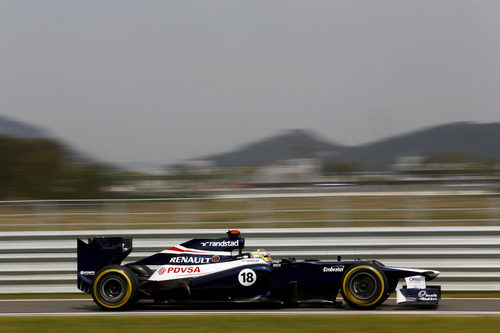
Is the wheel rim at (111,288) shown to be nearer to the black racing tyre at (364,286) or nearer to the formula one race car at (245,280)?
the formula one race car at (245,280)

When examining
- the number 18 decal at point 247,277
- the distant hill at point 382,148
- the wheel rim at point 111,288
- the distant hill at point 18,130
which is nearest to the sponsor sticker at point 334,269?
the number 18 decal at point 247,277

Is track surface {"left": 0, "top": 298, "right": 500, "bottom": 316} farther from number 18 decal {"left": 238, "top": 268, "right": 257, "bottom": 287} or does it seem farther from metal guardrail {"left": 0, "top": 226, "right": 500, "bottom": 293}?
metal guardrail {"left": 0, "top": 226, "right": 500, "bottom": 293}

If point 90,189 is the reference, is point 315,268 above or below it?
below

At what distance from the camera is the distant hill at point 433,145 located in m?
16.3

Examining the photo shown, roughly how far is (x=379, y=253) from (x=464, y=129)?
8035mm

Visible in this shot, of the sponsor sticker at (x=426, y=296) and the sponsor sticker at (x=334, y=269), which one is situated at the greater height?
the sponsor sticker at (x=334, y=269)

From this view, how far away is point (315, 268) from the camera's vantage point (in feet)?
29.5

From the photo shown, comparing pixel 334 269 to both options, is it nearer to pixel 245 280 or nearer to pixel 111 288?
pixel 245 280

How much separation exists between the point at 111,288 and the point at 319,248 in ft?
11.5

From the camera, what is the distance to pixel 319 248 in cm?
1106
